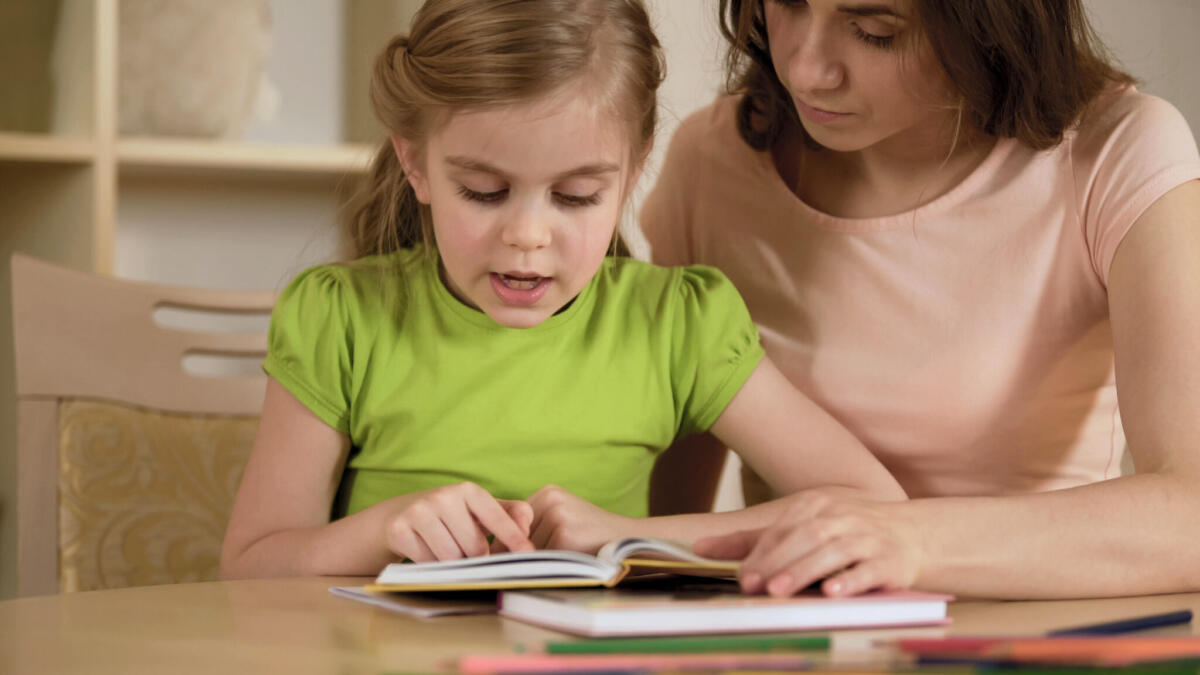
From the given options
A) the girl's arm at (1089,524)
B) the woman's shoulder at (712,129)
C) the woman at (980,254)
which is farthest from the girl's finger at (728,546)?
the woman's shoulder at (712,129)

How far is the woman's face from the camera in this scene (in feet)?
3.86

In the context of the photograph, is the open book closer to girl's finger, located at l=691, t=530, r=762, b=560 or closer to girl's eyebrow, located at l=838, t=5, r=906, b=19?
girl's finger, located at l=691, t=530, r=762, b=560

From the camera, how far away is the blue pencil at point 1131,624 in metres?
0.76

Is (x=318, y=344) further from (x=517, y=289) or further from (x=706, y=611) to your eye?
(x=706, y=611)

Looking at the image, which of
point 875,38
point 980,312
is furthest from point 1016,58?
point 980,312

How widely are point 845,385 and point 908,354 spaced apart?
0.07 m

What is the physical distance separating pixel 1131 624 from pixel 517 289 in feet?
1.90

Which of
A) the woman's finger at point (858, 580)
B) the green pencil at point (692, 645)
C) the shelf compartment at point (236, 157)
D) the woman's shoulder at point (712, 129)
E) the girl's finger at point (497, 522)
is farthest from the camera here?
the shelf compartment at point (236, 157)

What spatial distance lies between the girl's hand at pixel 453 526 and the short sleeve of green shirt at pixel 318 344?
28cm

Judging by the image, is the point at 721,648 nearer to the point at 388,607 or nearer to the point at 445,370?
the point at 388,607

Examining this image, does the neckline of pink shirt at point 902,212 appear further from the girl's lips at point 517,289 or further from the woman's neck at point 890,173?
the girl's lips at point 517,289

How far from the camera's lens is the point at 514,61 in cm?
110

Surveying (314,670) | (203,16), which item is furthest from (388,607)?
(203,16)

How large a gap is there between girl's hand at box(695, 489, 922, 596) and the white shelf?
58.7 inches
